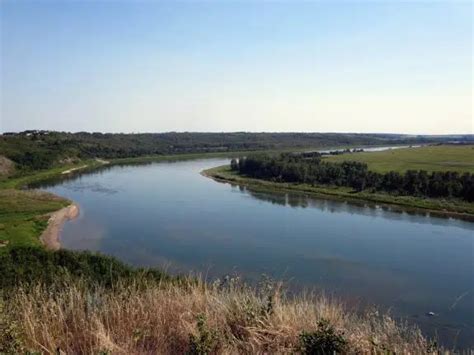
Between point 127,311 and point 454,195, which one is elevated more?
point 127,311

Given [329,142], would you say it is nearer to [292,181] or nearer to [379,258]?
[292,181]

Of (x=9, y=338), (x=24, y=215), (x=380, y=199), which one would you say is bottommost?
(x=380, y=199)

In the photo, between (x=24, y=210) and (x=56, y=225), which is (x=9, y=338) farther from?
(x=24, y=210)

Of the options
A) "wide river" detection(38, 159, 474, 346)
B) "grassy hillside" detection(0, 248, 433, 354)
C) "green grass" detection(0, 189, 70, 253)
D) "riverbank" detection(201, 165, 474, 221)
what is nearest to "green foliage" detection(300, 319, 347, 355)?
"grassy hillside" detection(0, 248, 433, 354)

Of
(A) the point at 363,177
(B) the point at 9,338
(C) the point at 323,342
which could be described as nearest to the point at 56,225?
(B) the point at 9,338

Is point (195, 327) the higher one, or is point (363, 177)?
point (195, 327)

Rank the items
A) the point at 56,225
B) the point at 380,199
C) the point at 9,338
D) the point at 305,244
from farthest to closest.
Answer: the point at 380,199 < the point at 56,225 < the point at 305,244 < the point at 9,338

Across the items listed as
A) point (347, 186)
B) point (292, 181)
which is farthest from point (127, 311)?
point (292, 181)
